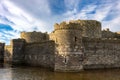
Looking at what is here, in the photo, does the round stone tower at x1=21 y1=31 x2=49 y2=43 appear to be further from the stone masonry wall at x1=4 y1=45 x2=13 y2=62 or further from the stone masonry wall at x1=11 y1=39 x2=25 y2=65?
the stone masonry wall at x1=11 y1=39 x2=25 y2=65

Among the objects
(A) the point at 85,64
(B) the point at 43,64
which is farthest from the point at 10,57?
(A) the point at 85,64

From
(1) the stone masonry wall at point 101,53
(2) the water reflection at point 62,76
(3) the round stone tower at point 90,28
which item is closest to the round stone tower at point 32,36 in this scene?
(3) the round stone tower at point 90,28

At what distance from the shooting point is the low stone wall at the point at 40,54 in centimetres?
2656

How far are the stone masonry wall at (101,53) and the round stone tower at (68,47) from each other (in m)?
1.80

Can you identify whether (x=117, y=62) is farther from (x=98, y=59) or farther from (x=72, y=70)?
(x=72, y=70)

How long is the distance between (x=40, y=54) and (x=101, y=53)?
8407 millimetres

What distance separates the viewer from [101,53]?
24.9 meters

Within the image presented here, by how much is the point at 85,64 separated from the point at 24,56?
14138 millimetres

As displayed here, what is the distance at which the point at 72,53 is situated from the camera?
2228 cm

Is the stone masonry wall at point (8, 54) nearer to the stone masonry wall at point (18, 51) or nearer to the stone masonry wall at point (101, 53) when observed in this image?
the stone masonry wall at point (18, 51)

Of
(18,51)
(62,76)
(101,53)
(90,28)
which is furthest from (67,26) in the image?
(18,51)

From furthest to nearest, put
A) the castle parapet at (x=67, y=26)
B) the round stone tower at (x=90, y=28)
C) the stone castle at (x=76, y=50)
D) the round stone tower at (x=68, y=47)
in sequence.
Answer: the round stone tower at (x=90, y=28) → the castle parapet at (x=67, y=26) → the stone castle at (x=76, y=50) → the round stone tower at (x=68, y=47)

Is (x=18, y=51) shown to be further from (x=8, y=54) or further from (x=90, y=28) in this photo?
(x=90, y=28)

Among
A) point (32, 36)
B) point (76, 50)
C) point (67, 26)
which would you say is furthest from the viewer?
point (32, 36)
